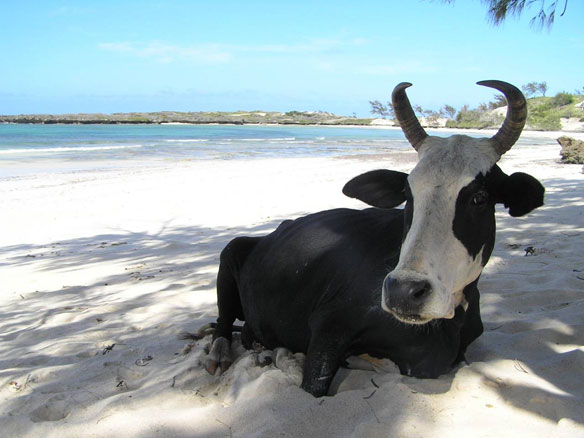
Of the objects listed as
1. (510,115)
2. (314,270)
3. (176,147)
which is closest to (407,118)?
(510,115)

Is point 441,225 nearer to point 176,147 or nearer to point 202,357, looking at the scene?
point 202,357

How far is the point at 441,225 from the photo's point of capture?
8.64 ft

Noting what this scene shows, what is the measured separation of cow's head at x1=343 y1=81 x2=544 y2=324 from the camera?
2416 mm

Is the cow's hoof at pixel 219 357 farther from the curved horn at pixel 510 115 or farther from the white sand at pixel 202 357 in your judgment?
the curved horn at pixel 510 115

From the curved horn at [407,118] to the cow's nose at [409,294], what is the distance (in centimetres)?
106

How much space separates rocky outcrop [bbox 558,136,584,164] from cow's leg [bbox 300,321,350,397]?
17.0m

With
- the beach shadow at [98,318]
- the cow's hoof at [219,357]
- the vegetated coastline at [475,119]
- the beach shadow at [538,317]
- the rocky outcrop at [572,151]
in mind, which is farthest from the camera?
the vegetated coastline at [475,119]

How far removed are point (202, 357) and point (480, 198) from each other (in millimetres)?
2120

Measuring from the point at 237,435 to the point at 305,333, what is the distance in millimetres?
990

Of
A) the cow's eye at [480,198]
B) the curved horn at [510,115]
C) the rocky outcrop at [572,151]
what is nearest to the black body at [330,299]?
the cow's eye at [480,198]

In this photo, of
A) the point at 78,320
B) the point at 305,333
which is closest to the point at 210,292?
the point at 78,320

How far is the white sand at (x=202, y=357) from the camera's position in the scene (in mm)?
2707

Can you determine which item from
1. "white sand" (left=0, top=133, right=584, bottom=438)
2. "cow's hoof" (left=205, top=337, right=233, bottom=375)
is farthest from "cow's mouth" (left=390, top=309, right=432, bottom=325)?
"cow's hoof" (left=205, top=337, right=233, bottom=375)

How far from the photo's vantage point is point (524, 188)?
2.90m
